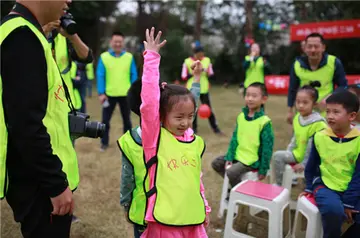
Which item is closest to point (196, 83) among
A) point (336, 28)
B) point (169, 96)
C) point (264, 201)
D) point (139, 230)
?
point (169, 96)

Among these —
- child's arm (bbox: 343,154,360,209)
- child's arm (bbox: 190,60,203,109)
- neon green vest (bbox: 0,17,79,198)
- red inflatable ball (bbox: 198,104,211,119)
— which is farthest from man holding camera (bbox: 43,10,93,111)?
red inflatable ball (bbox: 198,104,211,119)

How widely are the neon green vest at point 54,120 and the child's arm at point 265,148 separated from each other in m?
1.83

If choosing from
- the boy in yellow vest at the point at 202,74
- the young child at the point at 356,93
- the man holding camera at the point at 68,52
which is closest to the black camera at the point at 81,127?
the man holding camera at the point at 68,52

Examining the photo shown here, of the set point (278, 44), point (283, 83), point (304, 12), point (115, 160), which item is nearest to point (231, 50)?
point (278, 44)

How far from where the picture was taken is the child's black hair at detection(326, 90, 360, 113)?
2.43 metres

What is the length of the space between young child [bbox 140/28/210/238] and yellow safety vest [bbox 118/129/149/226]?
6 centimetres

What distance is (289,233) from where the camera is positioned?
9.23 feet

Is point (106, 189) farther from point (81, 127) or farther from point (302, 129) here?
point (81, 127)

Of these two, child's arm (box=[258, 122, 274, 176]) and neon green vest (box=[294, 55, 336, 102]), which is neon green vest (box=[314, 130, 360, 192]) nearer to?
child's arm (box=[258, 122, 274, 176])

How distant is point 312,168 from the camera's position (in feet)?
8.57

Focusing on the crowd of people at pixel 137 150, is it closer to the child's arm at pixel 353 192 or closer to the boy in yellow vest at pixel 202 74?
the child's arm at pixel 353 192

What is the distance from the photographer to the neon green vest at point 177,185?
1.65 m

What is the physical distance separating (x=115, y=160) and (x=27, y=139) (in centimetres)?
367

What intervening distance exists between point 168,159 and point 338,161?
1376mm
